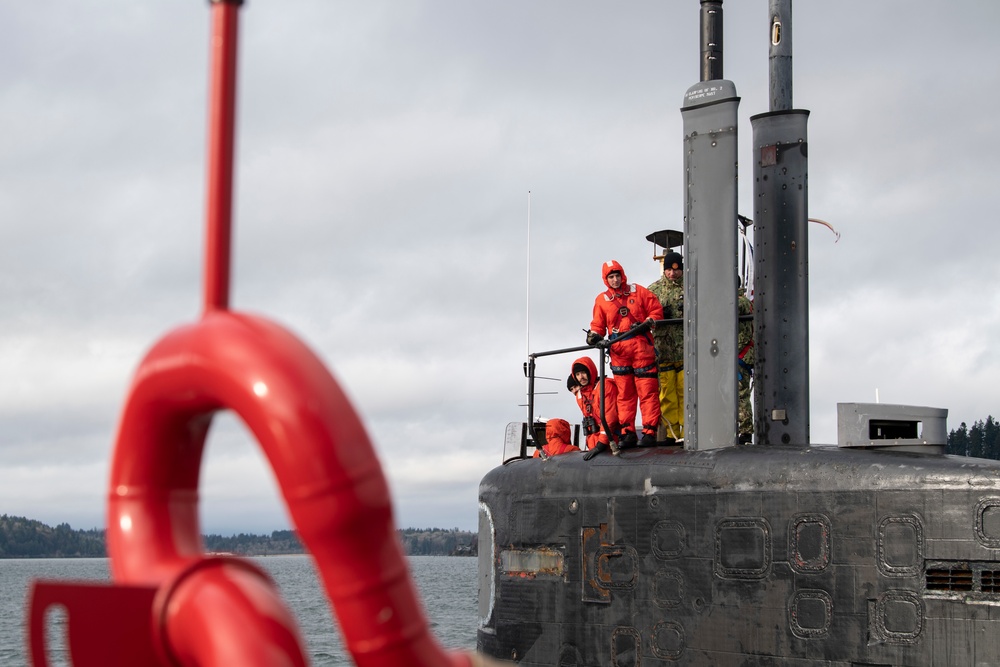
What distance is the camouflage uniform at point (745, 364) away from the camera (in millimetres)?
12391

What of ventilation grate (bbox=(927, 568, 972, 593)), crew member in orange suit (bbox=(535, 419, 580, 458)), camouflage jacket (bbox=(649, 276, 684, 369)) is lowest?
ventilation grate (bbox=(927, 568, 972, 593))

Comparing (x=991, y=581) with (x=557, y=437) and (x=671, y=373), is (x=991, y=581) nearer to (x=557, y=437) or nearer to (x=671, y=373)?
(x=671, y=373)

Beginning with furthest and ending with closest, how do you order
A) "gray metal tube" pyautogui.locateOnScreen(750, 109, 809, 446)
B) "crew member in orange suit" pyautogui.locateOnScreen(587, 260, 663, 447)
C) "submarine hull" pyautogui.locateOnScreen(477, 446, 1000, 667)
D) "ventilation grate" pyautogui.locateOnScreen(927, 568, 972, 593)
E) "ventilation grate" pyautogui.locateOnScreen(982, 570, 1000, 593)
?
"crew member in orange suit" pyautogui.locateOnScreen(587, 260, 663, 447)
"gray metal tube" pyautogui.locateOnScreen(750, 109, 809, 446)
"submarine hull" pyautogui.locateOnScreen(477, 446, 1000, 667)
"ventilation grate" pyautogui.locateOnScreen(927, 568, 972, 593)
"ventilation grate" pyautogui.locateOnScreen(982, 570, 1000, 593)

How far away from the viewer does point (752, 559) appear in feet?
29.6

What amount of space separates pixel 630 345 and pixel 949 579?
14.2 feet

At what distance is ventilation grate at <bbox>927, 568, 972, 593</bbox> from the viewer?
320 inches

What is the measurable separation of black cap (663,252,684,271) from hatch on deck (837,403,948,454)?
3.91 metres

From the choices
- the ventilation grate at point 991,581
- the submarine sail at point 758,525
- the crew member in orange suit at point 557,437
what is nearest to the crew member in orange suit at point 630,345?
the submarine sail at point 758,525

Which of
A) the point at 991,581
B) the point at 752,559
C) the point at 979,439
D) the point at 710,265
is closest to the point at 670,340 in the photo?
the point at 710,265

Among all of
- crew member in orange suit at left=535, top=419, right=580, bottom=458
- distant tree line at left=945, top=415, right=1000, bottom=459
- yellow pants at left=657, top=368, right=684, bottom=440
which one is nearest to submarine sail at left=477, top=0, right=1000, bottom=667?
crew member in orange suit at left=535, top=419, right=580, bottom=458

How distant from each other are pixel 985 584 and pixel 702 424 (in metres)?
3.35

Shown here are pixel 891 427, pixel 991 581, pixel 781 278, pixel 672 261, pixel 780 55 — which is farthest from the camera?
pixel 672 261

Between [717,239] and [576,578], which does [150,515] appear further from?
[717,239]

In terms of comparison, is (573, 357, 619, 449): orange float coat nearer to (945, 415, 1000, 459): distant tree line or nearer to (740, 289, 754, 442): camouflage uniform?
(740, 289, 754, 442): camouflage uniform
